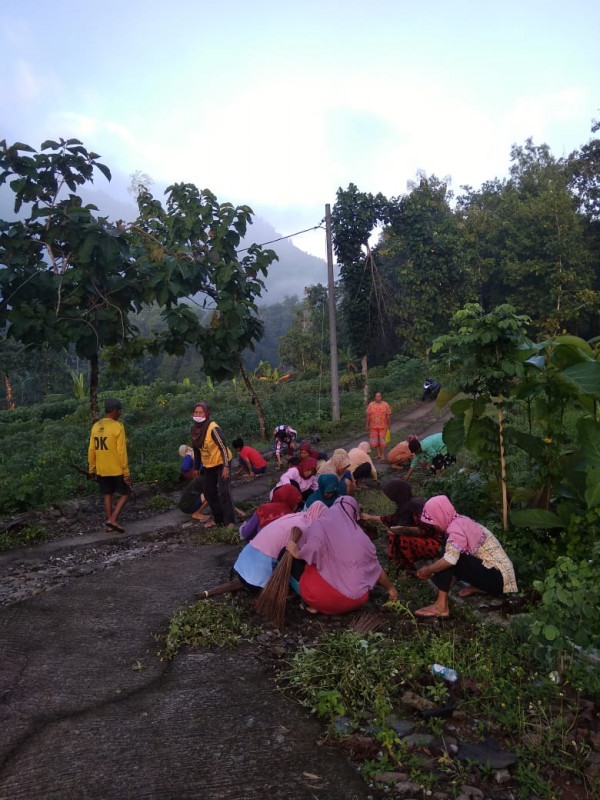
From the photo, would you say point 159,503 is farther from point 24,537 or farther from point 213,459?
point 213,459

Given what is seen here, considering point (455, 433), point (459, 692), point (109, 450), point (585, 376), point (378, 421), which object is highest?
point (585, 376)

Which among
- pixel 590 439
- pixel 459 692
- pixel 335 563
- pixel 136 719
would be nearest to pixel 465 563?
pixel 335 563

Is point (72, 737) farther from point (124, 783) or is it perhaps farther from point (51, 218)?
point (51, 218)

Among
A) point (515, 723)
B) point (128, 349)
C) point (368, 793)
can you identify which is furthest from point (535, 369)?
point (128, 349)

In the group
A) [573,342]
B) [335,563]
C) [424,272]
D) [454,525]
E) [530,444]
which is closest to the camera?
[335,563]

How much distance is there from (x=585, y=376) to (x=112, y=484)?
535 cm

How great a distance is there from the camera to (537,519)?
196 inches

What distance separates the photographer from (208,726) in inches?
127

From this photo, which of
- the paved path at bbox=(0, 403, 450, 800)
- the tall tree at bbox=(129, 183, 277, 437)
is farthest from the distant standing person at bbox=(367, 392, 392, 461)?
the paved path at bbox=(0, 403, 450, 800)

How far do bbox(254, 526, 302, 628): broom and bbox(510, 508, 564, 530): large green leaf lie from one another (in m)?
1.98

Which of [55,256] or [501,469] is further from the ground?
[55,256]

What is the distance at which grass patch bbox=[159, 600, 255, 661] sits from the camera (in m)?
4.13

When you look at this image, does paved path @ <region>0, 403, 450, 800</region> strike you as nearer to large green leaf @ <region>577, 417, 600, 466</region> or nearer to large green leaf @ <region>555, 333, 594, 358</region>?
large green leaf @ <region>577, 417, 600, 466</region>

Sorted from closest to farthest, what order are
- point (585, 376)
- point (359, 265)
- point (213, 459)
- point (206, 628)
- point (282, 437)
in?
point (206, 628), point (585, 376), point (213, 459), point (282, 437), point (359, 265)
